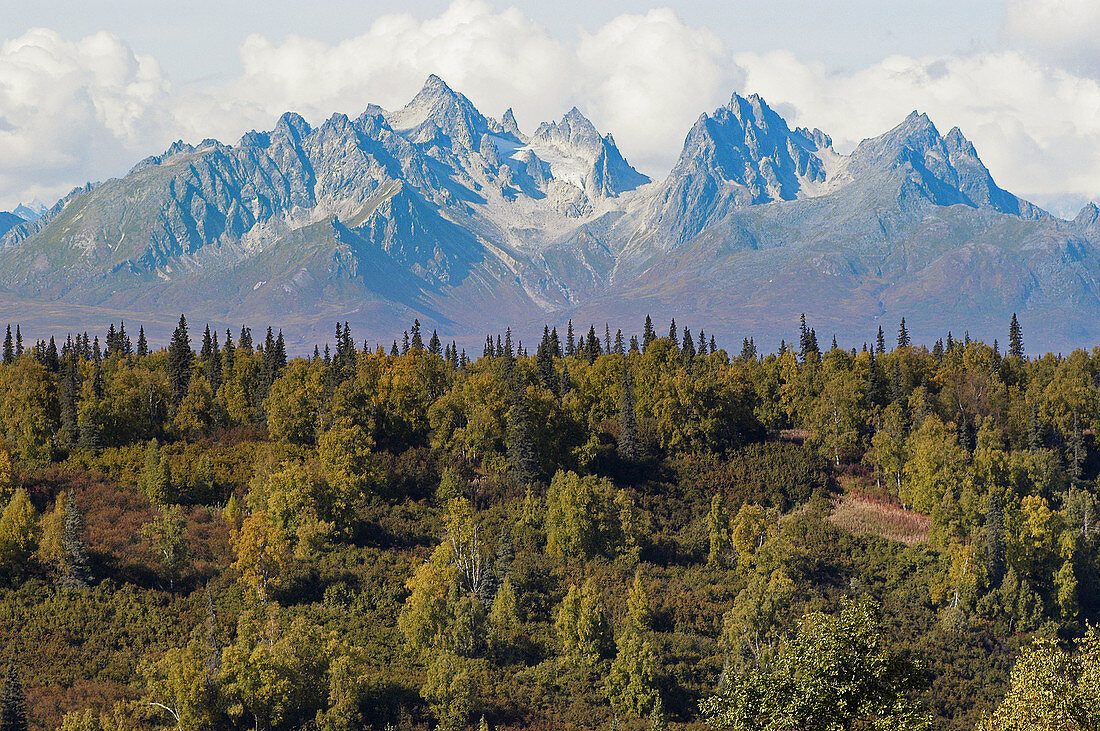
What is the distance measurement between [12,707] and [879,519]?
91.5m

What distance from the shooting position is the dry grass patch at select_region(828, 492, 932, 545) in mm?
119375

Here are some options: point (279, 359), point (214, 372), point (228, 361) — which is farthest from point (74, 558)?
point (228, 361)

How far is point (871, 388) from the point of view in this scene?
5842 inches

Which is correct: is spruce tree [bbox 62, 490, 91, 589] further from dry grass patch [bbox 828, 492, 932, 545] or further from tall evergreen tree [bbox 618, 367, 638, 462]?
dry grass patch [bbox 828, 492, 932, 545]

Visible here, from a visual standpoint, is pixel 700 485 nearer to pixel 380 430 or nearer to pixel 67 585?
pixel 380 430

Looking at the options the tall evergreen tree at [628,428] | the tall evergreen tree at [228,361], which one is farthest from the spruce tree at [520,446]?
the tall evergreen tree at [228,361]

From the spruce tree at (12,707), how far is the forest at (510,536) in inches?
8.1

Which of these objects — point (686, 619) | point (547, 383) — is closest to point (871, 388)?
point (547, 383)

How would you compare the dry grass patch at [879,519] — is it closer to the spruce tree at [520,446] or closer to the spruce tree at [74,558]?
the spruce tree at [520,446]

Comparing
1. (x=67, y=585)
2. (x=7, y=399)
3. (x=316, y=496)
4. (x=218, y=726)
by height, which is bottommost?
(x=218, y=726)

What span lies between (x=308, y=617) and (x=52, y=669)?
21715 mm

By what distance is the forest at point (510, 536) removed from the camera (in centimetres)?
8519

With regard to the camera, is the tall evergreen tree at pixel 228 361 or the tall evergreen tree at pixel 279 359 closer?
the tall evergreen tree at pixel 279 359

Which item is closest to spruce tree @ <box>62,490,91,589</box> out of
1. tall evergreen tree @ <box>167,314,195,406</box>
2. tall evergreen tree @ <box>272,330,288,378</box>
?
tall evergreen tree @ <box>167,314,195,406</box>
